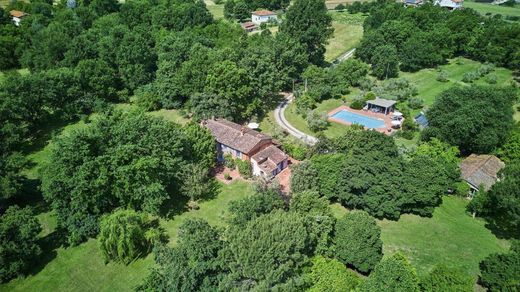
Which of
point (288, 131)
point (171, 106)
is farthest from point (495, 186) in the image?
point (171, 106)

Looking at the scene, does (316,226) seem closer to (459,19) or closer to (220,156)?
(220,156)

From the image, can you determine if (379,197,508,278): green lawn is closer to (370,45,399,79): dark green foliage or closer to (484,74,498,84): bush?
(370,45,399,79): dark green foliage

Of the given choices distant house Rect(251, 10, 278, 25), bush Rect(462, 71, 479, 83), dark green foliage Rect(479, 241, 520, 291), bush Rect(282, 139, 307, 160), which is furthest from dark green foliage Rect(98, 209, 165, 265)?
distant house Rect(251, 10, 278, 25)

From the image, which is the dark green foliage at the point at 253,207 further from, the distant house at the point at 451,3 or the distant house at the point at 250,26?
the distant house at the point at 451,3

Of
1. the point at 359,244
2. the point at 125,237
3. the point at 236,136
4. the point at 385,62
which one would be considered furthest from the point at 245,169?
the point at 385,62

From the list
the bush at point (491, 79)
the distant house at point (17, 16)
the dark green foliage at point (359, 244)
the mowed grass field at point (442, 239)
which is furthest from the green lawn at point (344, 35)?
the distant house at point (17, 16)

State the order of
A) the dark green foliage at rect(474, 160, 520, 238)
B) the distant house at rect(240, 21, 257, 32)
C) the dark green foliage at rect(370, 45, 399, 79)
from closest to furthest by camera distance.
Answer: the dark green foliage at rect(474, 160, 520, 238)
the dark green foliage at rect(370, 45, 399, 79)
the distant house at rect(240, 21, 257, 32)

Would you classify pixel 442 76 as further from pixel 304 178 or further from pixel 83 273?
pixel 83 273
